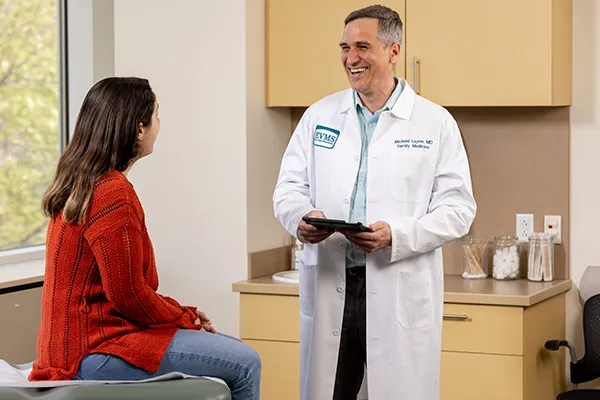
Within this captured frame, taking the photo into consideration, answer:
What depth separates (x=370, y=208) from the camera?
2471mm

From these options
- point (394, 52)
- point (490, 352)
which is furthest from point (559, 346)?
point (394, 52)

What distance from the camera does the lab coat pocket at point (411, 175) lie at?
2.46 meters

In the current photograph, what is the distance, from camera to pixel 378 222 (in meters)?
2.38

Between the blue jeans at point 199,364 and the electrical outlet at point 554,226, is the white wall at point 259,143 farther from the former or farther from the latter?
the blue jeans at point 199,364

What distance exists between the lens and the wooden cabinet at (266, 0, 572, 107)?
10.5 ft

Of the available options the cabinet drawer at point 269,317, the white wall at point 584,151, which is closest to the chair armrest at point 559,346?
the white wall at point 584,151

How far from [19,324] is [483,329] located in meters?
1.59

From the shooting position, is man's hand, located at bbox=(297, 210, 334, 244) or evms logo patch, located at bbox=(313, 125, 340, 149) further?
evms logo patch, located at bbox=(313, 125, 340, 149)

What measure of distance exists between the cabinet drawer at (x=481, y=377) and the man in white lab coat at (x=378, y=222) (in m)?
A: 0.57

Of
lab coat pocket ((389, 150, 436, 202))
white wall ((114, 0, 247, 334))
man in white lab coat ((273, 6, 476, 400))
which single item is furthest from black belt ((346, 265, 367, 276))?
white wall ((114, 0, 247, 334))

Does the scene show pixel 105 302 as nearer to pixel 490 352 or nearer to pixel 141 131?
pixel 141 131

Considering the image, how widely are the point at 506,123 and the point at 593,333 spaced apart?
34.7 inches

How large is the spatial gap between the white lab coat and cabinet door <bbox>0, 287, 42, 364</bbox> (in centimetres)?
108

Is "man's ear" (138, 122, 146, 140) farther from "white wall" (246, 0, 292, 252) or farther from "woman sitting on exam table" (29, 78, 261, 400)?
"white wall" (246, 0, 292, 252)
